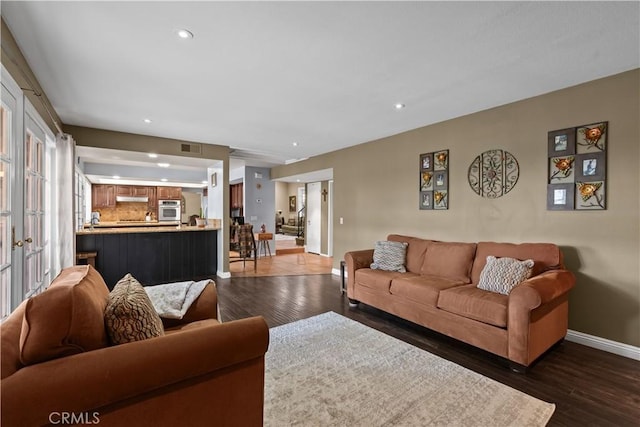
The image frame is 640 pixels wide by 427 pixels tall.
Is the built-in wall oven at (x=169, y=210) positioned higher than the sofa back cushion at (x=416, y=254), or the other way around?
the built-in wall oven at (x=169, y=210)

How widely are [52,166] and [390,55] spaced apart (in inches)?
159

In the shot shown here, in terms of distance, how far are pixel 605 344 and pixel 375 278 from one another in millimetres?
2185

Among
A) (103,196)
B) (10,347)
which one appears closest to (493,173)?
(10,347)

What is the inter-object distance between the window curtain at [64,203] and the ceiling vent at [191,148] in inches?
65.9

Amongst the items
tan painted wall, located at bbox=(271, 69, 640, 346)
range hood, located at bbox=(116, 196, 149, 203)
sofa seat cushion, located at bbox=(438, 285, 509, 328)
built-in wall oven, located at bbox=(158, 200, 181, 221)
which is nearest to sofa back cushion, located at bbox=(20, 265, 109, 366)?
sofa seat cushion, located at bbox=(438, 285, 509, 328)

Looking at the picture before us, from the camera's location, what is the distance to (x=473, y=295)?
271 cm

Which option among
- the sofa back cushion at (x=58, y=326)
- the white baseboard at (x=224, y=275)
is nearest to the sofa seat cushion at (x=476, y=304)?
the sofa back cushion at (x=58, y=326)

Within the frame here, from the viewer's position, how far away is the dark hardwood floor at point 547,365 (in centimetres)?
192

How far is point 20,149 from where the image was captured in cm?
229

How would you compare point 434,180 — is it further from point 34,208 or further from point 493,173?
point 34,208

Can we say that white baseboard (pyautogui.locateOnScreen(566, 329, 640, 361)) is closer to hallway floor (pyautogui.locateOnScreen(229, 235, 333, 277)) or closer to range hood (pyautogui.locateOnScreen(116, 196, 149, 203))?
hallway floor (pyautogui.locateOnScreen(229, 235, 333, 277))

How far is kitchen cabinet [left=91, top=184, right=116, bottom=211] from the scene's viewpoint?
26.3 feet

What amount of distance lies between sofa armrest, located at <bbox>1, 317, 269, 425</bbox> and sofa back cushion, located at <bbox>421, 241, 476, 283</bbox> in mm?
2715

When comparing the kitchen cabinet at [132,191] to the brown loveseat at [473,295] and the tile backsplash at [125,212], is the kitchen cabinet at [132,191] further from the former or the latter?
the brown loveseat at [473,295]
